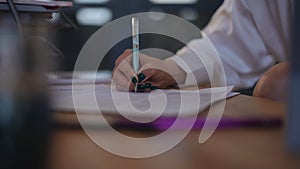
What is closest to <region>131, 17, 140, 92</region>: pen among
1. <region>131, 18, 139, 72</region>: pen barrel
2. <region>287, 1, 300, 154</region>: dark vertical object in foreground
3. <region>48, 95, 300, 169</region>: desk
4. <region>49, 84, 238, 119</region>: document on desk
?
<region>131, 18, 139, 72</region>: pen barrel

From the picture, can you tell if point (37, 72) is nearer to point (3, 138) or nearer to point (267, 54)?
point (3, 138)

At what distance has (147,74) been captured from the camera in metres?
0.51

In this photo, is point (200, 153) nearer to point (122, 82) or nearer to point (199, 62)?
point (122, 82)

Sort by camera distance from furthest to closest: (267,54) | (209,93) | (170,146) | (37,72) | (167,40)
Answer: (167,40) < (267,54) < (209,93) < (170,146) < (37,72)

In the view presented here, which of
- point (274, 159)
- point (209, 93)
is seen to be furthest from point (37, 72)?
point (209, 93)

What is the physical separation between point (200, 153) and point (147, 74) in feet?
1.03

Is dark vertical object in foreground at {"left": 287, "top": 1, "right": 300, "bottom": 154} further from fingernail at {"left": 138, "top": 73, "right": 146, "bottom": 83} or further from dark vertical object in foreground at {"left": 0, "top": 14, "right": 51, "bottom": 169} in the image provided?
fingernail at {"left": 138, "top": 73, "right": 146, "bottom": 83}

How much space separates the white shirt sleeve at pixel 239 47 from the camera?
61cm

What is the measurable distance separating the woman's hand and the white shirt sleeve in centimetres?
2

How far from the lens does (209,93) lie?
407mm

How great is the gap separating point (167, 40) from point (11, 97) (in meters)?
2.38

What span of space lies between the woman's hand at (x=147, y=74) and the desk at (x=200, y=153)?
0.22m

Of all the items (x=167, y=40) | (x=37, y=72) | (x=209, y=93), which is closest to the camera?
(x=37, y=72)

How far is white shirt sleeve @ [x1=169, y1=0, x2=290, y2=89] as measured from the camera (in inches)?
23.9
